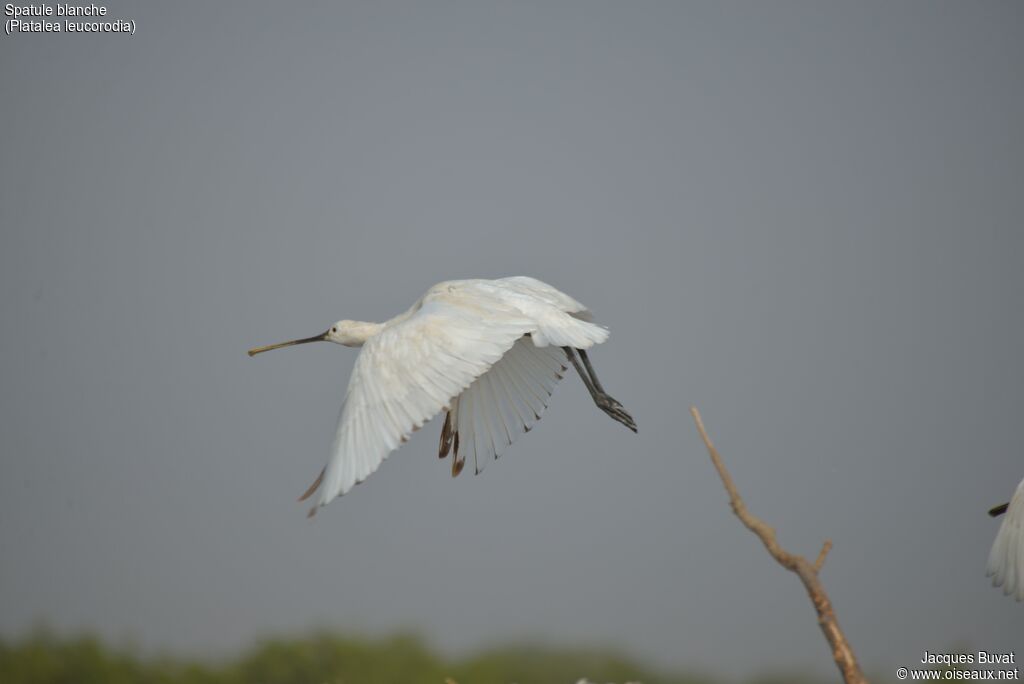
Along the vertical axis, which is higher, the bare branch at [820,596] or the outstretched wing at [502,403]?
the outstretched wing at [502,403]

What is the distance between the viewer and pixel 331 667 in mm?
5945

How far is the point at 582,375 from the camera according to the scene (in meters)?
4.36

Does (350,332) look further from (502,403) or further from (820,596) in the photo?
(820,596)

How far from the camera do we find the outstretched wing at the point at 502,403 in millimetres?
4496

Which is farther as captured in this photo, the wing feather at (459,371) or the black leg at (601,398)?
the black leg at (601,398)

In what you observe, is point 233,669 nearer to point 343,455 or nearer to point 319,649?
point 319,649

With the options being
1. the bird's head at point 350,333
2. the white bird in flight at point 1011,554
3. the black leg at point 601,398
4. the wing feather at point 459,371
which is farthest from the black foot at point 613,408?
the white bird in flight at point 1011,554

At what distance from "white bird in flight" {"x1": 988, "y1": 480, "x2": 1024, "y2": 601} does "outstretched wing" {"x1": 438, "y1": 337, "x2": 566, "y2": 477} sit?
68.5 inches

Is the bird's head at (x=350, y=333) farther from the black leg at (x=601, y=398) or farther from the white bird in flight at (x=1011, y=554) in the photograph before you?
the white bird in flight at (x=1011, y=554)

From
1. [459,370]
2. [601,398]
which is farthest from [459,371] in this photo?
[601,398]

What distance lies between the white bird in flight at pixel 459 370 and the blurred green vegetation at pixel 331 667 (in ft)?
5.98

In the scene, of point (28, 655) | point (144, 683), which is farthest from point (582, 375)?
point (28, 655)

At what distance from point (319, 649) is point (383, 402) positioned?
3033 millimetres

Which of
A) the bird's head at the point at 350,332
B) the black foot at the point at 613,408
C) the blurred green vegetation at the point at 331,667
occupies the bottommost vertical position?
the blurred green vegetation at the point at 331,667
